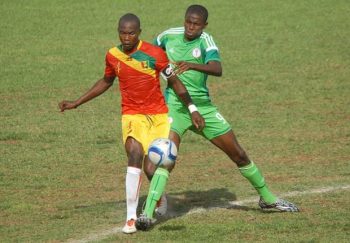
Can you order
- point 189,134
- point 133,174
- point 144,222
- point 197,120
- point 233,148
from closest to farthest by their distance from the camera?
1. point 144,222
2. point 133,174
3. point 197,120
4. point 233,148
5. point 189,134

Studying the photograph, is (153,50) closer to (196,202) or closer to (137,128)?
(137,128)

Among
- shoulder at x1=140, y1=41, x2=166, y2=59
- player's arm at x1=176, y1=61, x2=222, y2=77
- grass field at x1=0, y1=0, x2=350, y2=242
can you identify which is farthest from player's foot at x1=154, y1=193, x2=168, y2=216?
shoulder at x1=140, y1=41, x2=166, y2=59

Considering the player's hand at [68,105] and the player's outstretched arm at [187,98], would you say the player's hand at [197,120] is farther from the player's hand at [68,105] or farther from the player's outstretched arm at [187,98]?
the player's hand at [68,105]

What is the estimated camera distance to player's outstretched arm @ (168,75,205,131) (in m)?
11.1

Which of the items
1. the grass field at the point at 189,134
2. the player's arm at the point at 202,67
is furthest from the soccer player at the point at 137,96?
the grass field at the point at 189,134

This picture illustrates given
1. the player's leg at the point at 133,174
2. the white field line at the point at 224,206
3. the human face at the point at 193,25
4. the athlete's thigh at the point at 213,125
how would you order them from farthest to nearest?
the athlete's thigh at the point at 213,125 → the human face at the point at 193,25 → the player's leg at the point at 133,174 → the white field line at the point at 224,206

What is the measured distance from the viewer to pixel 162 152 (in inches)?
422

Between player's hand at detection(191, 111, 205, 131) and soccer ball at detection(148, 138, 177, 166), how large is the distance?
468 millimetres

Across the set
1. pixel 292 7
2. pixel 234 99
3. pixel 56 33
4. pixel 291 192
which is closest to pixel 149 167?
pixel 291 192

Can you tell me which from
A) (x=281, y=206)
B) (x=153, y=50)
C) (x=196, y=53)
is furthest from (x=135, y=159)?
(x=281, y=206)

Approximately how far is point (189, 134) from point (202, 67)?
6340mm

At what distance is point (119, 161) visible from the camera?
1538cm

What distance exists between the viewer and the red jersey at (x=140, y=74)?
11000 millimetres

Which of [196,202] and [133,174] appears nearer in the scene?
[133,174]
